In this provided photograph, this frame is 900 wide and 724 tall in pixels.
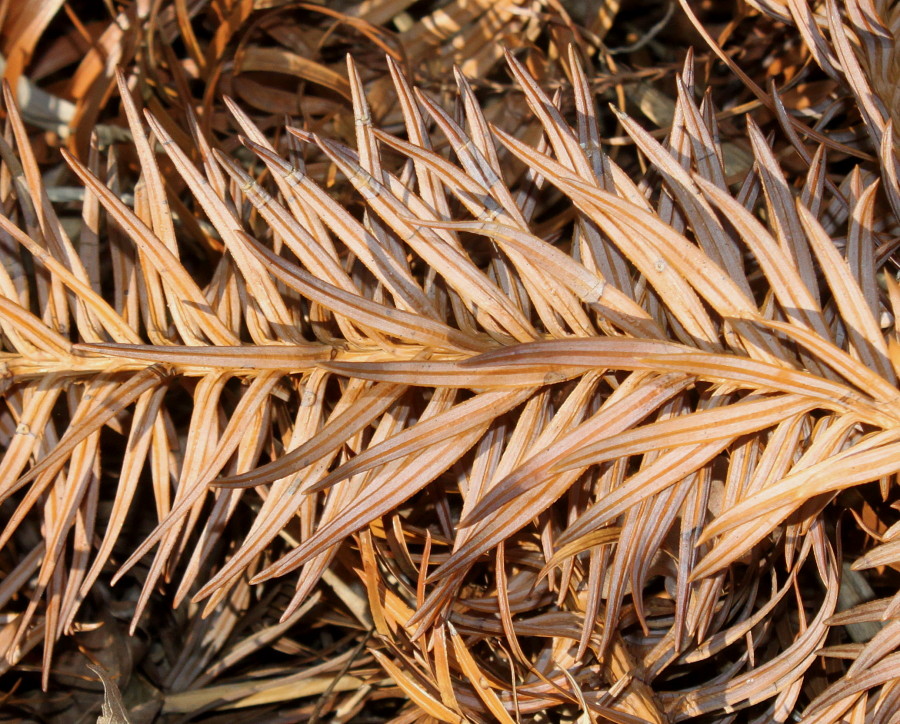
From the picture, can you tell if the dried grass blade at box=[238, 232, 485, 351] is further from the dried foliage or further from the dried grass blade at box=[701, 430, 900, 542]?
the dried grass blade at box=[701, 430, 900, 542]

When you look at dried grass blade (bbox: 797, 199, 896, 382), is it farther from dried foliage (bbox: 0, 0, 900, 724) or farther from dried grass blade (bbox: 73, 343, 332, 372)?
dried grass blade (bbox: 73, 343, 332, 372)

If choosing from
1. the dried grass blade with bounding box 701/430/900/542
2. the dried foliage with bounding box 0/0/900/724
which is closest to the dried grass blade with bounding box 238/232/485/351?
the dried foliage with bounding box 0/0/900/724

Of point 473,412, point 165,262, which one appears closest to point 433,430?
point 473,412

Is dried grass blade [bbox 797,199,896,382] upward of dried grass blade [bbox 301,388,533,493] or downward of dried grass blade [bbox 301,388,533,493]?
upward

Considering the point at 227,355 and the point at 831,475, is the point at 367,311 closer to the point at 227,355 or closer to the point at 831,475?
the point at 227,355

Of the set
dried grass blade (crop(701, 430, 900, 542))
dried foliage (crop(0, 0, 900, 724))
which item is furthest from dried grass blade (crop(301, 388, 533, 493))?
dried grass blade (crop(701, 430, 900, 542))

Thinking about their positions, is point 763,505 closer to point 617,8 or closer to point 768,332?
point 768,332

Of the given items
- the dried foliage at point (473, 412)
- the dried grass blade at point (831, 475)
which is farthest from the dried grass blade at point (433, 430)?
the dried grass blade at point (831, 475)

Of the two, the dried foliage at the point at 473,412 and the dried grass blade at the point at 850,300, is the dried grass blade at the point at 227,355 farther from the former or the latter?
the dried grass blade at the point at 850,300

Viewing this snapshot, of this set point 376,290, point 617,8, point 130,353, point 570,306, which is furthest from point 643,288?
point 617,8
